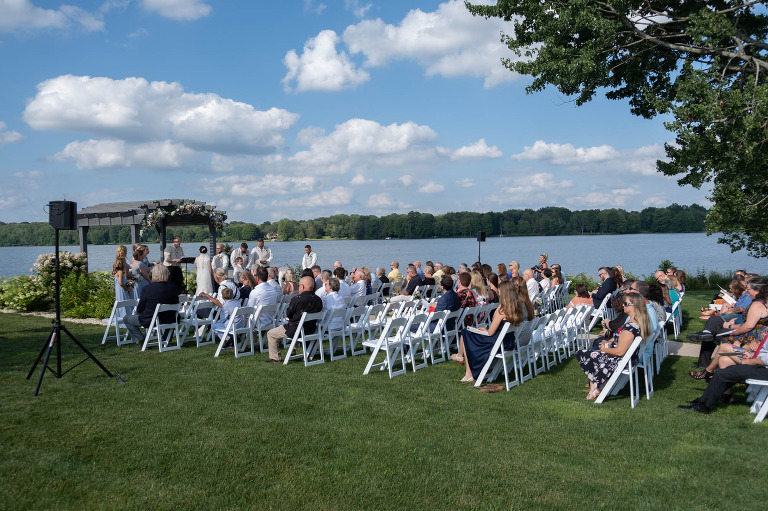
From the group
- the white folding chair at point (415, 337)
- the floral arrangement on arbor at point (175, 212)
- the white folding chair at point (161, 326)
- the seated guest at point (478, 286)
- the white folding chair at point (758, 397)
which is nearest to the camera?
the white folding chair at point (758, 397)

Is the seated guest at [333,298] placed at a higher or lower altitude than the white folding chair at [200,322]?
higher

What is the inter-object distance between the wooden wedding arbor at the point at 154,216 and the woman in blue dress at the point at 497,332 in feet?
36.2

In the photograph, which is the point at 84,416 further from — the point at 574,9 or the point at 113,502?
the point at 574,9

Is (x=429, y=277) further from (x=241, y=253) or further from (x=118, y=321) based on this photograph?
(x=118, y=321)

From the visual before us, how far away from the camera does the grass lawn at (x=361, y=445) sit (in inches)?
138

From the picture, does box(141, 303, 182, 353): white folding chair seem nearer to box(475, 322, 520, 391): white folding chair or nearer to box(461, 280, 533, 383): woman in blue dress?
box(461, 280, 533, 383): woman in blue dress

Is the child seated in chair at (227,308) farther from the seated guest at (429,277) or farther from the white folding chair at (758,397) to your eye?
the white folding chair at (758,397)

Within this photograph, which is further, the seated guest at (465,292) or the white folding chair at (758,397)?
the seated guest at (465,292)

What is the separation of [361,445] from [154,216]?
41.3 feet

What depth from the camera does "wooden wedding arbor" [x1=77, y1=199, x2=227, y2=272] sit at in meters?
15.2

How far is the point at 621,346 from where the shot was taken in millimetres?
5652

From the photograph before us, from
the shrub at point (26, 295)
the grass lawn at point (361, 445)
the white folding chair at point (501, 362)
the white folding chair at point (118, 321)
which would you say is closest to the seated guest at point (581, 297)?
the grass lawn at point (361, 445)

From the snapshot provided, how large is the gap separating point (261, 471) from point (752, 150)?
9.15 meters

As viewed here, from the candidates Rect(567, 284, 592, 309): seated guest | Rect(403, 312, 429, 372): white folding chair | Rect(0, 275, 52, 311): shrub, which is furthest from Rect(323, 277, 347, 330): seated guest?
Rect(0, 275, 52, 311): shrub
